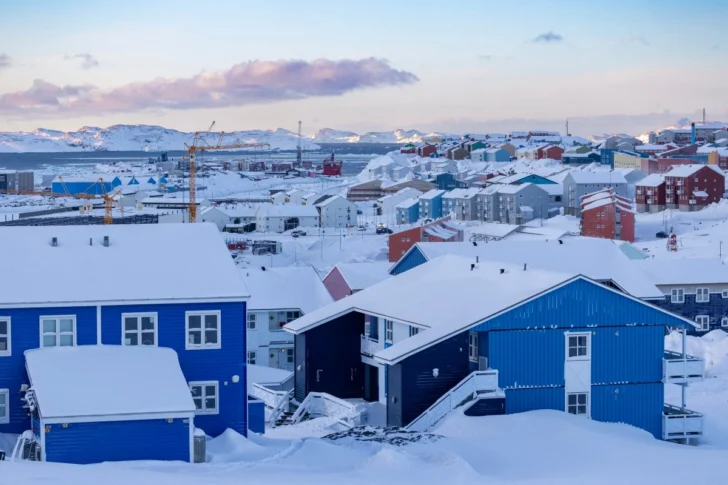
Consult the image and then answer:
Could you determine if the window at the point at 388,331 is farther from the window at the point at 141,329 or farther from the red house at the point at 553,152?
the red house at the point at 553,152

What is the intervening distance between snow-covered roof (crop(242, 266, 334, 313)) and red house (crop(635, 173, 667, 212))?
191 feet

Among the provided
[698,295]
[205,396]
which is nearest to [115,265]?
[205,396]

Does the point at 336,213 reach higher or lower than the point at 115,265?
lower

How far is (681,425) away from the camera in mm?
21938

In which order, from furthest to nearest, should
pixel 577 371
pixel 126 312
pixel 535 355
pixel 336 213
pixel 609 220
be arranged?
pixel 336 213 < pixel 609 220 < pixel 577 371 < pixel 535 355 < pixel 126 312

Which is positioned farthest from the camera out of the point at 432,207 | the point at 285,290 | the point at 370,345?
the point at 432,207

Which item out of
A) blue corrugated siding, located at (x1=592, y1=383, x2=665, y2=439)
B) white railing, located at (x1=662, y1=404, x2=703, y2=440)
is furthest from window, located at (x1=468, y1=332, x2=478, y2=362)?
white railing, located at (x1=662, y1=404, x2=703, y2=440)

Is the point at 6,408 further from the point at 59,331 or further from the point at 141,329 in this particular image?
the point at 141,329

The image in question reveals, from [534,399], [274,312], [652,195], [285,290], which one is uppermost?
[652,195]

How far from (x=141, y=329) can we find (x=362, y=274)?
20.8 meters

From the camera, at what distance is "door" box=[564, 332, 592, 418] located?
2080 centimetres

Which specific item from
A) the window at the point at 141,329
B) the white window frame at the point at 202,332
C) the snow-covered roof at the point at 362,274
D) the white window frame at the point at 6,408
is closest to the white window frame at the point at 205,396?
the white window frame at the point at 202,332

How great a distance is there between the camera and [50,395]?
16234 millimetres

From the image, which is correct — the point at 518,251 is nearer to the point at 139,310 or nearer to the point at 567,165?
the point at 139,310
